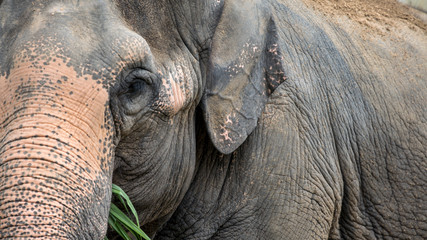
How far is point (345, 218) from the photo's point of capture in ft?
12.6

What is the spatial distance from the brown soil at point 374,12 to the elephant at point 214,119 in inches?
0.7

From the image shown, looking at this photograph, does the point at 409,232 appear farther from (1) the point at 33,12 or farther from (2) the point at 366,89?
(1) the point at 33,12

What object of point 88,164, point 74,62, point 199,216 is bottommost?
point 199,216

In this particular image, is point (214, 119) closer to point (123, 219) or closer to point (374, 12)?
point (123, 219)

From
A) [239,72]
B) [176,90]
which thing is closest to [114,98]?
[176,90]

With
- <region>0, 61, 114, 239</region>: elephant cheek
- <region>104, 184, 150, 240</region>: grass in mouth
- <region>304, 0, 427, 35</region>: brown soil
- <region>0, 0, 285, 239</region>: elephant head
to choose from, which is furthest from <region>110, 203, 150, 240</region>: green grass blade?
<region>304, 0, 427, 35</region>: brown soil

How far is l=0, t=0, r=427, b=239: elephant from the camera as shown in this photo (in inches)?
91.2

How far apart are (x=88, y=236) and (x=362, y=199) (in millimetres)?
1963

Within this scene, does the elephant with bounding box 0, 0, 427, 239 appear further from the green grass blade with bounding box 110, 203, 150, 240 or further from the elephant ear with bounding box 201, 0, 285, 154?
the green grass blade with bounding box 110, 203, 150, 240

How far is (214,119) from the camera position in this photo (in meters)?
3.02

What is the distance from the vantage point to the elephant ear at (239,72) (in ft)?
9.77

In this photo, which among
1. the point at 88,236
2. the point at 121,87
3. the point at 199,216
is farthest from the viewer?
the point at 199,216

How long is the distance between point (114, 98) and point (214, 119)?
1.93 ft

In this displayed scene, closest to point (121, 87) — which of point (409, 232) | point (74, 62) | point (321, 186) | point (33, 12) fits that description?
point (74, 62)
